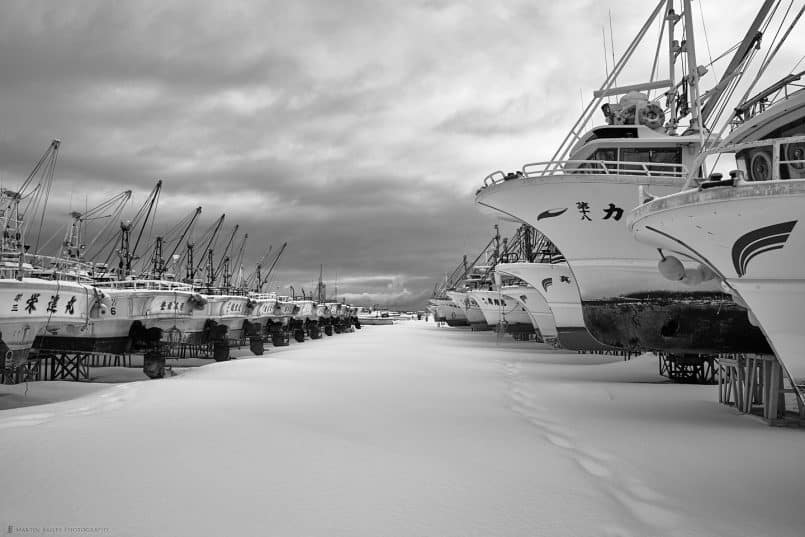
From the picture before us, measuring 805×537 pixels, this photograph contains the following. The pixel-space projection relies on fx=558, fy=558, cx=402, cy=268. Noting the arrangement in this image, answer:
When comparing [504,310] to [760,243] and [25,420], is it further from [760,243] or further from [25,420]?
[760,243]

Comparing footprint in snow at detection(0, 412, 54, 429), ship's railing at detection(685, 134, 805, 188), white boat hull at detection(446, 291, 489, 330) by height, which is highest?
ship's railing at detection(685, 134, 805, 188)

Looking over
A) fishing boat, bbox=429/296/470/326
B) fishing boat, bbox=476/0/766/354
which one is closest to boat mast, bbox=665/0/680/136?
fishing boat, bbox=476/0/766/354

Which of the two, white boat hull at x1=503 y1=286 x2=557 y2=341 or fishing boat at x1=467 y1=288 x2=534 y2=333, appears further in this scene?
fishing boat at x1=467 y1=288 x2=534 y2=333

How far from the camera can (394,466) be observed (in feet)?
29.5

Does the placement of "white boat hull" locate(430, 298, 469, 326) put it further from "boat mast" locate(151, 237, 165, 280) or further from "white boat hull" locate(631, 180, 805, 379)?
"white boat hull" locate(631, 180, 805, 379)

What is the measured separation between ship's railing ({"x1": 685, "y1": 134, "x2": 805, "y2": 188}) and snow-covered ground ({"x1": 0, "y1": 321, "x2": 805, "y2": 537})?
4.68 meters

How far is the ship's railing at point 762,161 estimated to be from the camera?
8570mm

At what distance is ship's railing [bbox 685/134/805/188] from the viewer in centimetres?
857

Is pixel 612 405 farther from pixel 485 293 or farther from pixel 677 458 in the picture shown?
pixel 485 293

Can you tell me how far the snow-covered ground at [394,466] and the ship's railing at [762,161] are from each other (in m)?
4.68

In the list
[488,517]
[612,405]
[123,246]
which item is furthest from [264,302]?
[488,517]

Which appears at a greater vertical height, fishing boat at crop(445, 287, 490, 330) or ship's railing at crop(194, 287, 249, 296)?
ship's railing at crop(194, 287, 249, 296)

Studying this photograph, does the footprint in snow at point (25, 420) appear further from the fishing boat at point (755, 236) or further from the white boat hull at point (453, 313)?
the white boat hull at point (453, 313)

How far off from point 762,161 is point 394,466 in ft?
32.2
